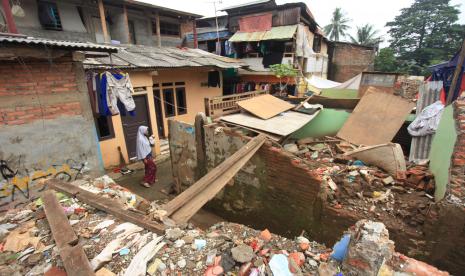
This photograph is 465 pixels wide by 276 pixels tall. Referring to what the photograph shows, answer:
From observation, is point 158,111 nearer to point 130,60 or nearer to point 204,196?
point 130,60

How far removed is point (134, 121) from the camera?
8.33 metres

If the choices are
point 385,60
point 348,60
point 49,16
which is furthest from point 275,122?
point 385,60

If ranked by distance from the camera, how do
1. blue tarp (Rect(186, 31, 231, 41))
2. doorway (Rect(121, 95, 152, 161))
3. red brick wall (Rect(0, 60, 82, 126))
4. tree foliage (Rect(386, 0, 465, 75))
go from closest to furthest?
red brick wall (Rect(0, 60, 82, 126)) < doorway (Rect(121, 95, 152, 161)) < blue tarp (Rect(186, 31, 231, 41)) < tree foliage (Rect(386, 0, 465, 75))

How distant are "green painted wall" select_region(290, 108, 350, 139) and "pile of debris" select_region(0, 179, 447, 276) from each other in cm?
509

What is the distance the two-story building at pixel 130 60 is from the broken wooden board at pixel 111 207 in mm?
3523

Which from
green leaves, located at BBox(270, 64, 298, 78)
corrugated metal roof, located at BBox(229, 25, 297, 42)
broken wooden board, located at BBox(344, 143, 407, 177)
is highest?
corrugated metal roof, located at BBox(229, 25, 297, 42)

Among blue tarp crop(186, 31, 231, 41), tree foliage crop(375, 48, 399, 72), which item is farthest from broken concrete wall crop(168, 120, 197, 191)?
tree foliage crop(375, 48, 399, 72)

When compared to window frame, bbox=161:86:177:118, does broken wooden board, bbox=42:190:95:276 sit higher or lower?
lower

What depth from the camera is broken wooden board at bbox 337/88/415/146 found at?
6121 millimetres

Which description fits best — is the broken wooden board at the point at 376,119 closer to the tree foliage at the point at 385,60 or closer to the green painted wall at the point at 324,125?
the green painted wall at the point at 324,125

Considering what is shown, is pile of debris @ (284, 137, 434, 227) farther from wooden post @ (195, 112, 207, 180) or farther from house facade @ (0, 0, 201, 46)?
house facade @ (0, 0, 201, 46)

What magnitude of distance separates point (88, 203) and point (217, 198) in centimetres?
330

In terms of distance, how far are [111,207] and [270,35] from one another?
553 inches

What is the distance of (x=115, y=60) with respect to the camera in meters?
7.28
